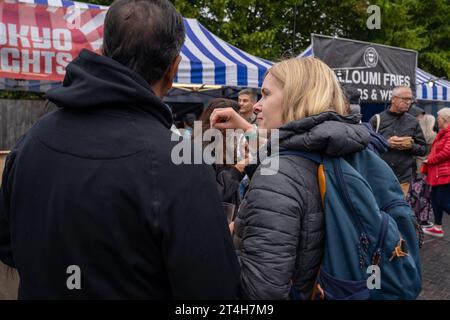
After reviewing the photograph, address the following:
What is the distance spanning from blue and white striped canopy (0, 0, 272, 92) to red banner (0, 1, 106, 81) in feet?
0.67

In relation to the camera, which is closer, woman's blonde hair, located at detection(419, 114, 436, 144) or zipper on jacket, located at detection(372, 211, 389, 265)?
zipper on jacket, located at detection(372, 211, 389, 265)

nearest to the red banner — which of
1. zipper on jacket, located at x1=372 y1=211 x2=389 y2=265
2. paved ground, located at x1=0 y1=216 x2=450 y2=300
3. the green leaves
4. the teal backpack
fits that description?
paved ground, located at x1=0 y1=216 x2=450 y2=300

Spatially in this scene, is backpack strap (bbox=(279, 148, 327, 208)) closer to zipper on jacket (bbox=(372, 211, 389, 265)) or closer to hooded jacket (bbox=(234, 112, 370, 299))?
hooded jacket (bbox=(234, 112, 370, 299))

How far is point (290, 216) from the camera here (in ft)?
4.35

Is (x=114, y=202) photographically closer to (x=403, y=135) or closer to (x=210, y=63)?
(x=403, y=135)

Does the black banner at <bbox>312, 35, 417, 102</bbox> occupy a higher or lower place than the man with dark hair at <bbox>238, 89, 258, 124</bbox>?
higher

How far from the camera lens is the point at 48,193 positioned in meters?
1.04

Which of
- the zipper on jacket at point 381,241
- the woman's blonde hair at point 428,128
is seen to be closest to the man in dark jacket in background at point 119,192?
the zipper on jacket at point 381,241

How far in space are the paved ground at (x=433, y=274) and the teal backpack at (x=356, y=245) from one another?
5.92 feet

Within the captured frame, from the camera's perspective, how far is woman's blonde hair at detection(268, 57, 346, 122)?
1499 mm

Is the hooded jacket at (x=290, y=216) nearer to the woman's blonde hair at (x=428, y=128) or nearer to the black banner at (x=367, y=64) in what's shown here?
the black banner at (x=367, y=64)

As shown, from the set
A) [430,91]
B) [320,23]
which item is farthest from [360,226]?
[320,23]

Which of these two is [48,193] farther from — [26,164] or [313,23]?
[313,23]

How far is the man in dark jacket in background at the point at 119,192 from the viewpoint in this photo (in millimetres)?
985
